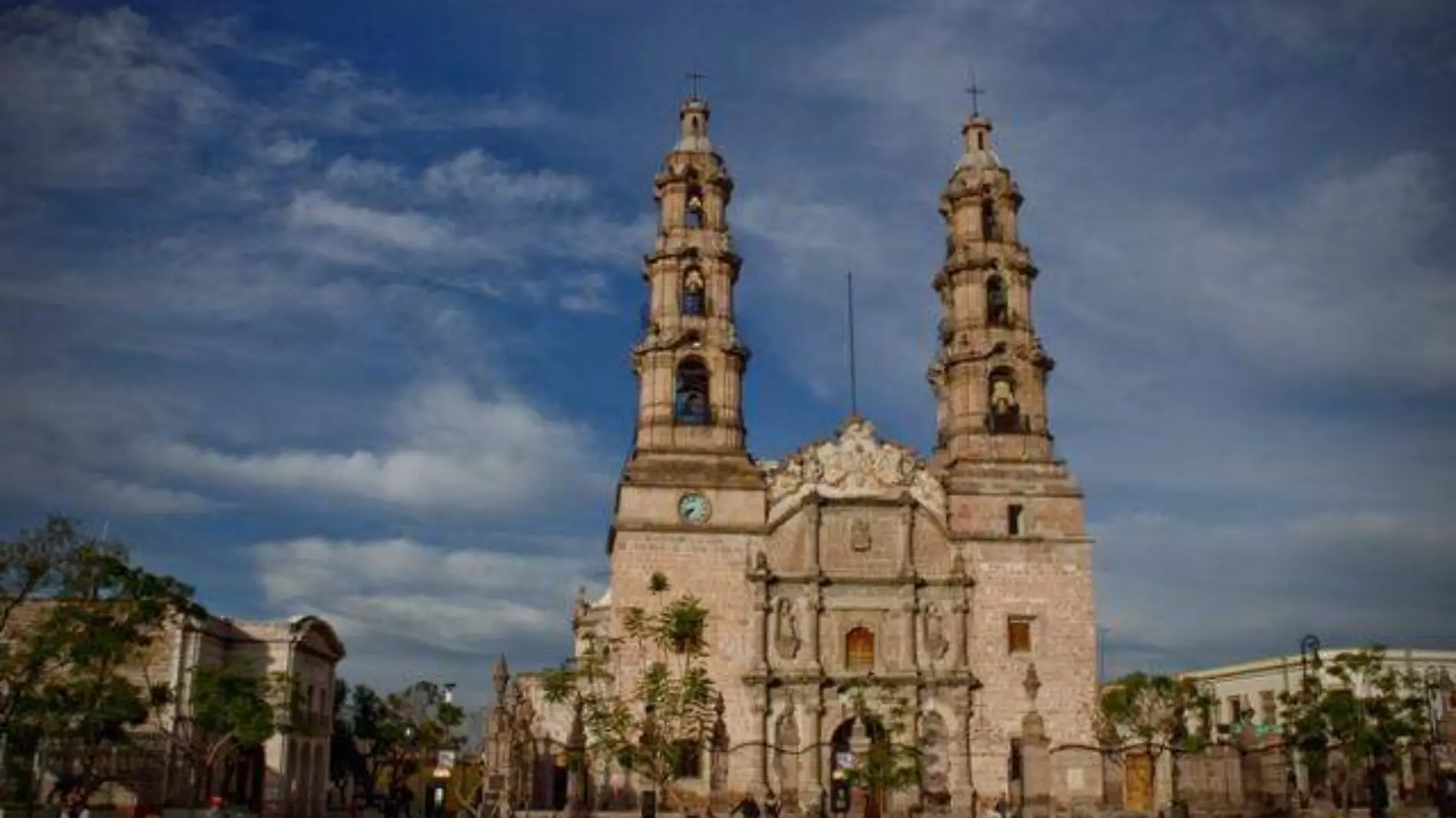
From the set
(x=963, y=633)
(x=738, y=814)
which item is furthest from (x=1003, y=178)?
(x=738, y=814)

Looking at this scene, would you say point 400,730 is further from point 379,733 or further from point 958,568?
point 958,568

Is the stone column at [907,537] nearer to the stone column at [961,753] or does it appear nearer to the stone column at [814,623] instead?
the stone column at [814,623]

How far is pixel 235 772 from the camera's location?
43.7m

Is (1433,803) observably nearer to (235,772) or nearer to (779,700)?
(779,700)

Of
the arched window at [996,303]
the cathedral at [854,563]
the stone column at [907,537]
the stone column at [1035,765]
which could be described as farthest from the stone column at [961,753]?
the arched window at [996,303]

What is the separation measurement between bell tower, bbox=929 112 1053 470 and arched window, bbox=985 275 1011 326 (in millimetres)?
26

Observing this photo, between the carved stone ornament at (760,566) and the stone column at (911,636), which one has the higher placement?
the carved stone ornament at (760,566)

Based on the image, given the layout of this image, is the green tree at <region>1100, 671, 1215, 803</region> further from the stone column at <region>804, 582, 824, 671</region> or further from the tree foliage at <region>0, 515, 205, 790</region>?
the tree foliage at <region>0, 515, 205, 790</region>

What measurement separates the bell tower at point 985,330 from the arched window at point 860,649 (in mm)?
6122

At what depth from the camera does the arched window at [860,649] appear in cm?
4384

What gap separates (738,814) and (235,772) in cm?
1576

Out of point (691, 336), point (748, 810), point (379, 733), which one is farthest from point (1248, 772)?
point (379, 733)

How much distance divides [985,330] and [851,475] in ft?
22.0

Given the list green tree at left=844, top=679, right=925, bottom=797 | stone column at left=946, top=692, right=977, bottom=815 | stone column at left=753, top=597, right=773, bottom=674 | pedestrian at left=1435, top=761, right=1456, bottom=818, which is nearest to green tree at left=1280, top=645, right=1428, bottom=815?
pedestrian at left=1435, top=761, right=1456, bottom=818
